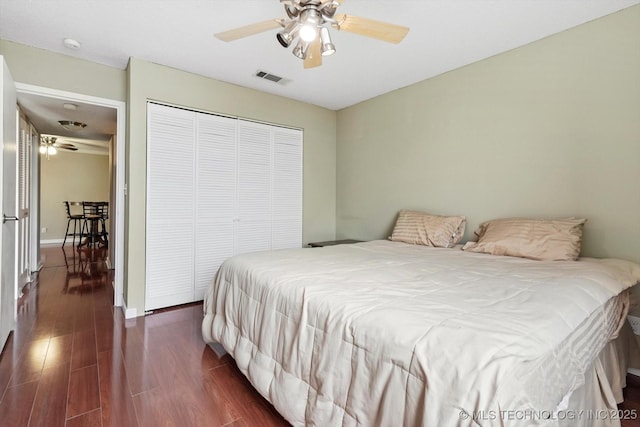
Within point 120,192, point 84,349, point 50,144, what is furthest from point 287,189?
point 50,144

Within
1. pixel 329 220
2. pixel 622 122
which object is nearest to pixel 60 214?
pixel 329 220

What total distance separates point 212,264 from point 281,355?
2.19m

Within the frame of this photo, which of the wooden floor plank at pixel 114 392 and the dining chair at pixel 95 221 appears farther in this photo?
the dining chair at pixel 95 221

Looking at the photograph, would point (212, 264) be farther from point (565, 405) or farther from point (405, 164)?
point (565, 405)

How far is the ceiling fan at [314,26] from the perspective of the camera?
1579 millimetres

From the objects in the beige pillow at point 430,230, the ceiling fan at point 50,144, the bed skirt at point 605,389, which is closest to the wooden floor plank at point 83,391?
the bed skirt at point 605,389

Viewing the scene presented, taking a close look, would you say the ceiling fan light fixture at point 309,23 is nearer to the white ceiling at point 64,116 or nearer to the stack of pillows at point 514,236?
the stack of pillows at point 514,236

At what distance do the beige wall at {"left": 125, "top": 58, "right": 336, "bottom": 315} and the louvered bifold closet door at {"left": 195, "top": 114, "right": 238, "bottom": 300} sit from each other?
243 mm

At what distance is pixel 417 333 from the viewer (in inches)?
36.5

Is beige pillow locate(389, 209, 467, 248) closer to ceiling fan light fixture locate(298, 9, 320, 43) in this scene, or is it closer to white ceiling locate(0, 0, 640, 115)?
white ceiling locate(0, 0, 640, 115)

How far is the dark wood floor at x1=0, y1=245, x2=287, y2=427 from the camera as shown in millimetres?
1492

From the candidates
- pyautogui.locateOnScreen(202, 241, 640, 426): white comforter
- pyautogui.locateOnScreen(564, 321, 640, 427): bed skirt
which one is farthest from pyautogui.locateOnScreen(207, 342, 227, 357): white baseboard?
pyautogui.locateOnScreen(564, 321, 640, 427): bed skirt

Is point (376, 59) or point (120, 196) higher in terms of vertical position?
point (376, 59)

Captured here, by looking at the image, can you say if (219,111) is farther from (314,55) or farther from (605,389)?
(605,389)
